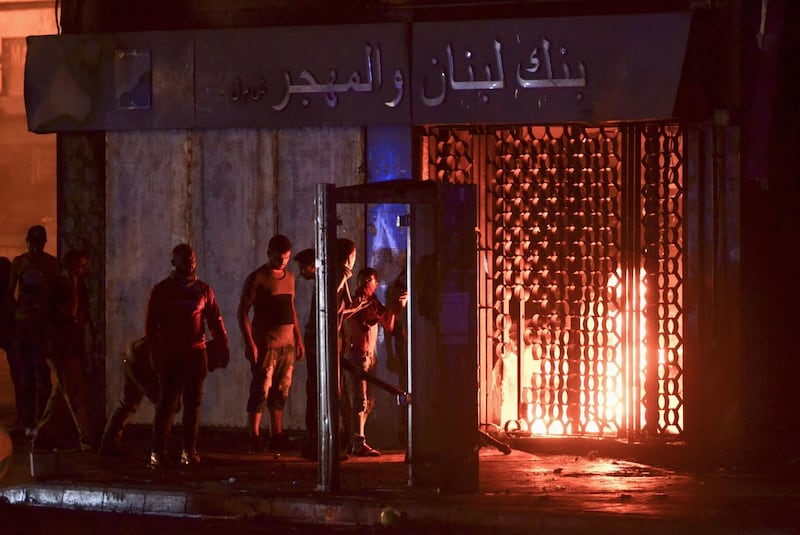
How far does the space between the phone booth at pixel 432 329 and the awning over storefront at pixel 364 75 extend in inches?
122

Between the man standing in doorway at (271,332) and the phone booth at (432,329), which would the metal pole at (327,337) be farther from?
the man standing in doorway at (271,332)

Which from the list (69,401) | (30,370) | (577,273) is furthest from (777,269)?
(30,370)

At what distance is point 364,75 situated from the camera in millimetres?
14031

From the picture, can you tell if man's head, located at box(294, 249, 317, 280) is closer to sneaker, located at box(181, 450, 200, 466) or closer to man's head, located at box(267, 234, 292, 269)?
man's head, located at box(267, 234, 292, 269)

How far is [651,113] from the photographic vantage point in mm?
13336

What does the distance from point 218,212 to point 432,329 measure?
4.29m

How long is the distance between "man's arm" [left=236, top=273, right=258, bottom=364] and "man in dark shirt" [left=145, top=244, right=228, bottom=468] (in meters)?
0.51

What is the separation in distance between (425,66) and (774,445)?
15.4 feet

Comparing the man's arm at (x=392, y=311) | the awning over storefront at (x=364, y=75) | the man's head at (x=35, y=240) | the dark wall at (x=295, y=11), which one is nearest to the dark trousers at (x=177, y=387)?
the man's arm at (x=392, y=311)

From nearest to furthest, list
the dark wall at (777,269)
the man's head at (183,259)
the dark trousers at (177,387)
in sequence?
the man's head at (183,259) → the dark trousers at (177,387) → the dark wall at (777,269)

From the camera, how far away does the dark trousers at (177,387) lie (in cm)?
1238

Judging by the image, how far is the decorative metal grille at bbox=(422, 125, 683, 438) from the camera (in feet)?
45.8

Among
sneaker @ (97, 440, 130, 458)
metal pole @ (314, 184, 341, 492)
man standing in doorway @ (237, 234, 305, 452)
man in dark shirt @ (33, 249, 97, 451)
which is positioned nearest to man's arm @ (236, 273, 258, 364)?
man standing in doorway @ (237, 234, 305, 452)

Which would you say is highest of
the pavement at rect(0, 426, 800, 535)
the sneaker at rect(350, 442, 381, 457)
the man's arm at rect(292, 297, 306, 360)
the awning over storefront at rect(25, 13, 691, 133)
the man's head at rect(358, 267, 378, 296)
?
the awning over storefront at rect(25, 13, 691, 133)
